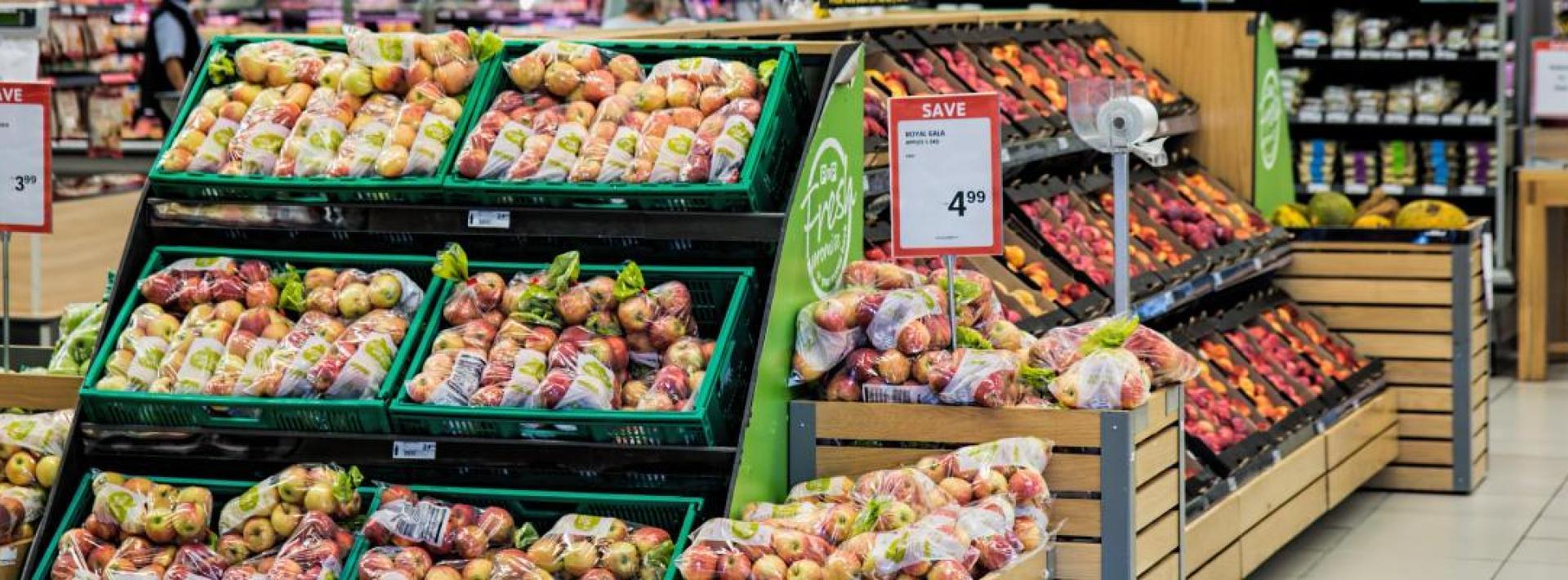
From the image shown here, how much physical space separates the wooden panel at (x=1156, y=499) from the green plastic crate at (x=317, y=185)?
1561 millimetres

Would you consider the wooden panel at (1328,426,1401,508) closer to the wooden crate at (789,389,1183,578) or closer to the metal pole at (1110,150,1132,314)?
the metal pole at (1110,150,1132,314)

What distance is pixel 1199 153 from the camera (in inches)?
313

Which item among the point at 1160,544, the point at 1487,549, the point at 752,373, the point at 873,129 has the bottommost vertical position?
the point at 1487,549

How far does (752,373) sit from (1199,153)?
4285 millimetres

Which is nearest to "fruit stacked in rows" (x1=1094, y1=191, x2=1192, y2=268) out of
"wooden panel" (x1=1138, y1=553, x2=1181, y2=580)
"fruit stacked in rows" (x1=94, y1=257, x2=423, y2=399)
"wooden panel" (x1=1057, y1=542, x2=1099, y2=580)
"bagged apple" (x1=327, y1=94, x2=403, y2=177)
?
"wooden panel" (x1=1138, y1=553, x2=1181, y2=580)

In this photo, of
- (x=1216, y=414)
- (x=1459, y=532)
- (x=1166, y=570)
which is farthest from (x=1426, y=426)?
(x=1166, y=570)

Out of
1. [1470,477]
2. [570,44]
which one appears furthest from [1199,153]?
[570,44]

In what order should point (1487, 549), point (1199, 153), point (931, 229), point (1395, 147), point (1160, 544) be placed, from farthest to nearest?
point (1395, 147) < point (1199, 153) < point (1487, 549) < point (1160, 544) < point (931, 229)

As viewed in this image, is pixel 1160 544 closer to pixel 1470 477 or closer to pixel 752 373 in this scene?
pixel 752 373

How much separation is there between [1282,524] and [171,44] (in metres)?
6.64

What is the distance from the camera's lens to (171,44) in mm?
10703

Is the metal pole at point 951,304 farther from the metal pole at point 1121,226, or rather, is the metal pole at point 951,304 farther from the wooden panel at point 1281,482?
the wooden panel at point 1281,482

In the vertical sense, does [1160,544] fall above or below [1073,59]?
below

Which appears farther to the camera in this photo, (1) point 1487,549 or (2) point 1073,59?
(2) point 1073,59
